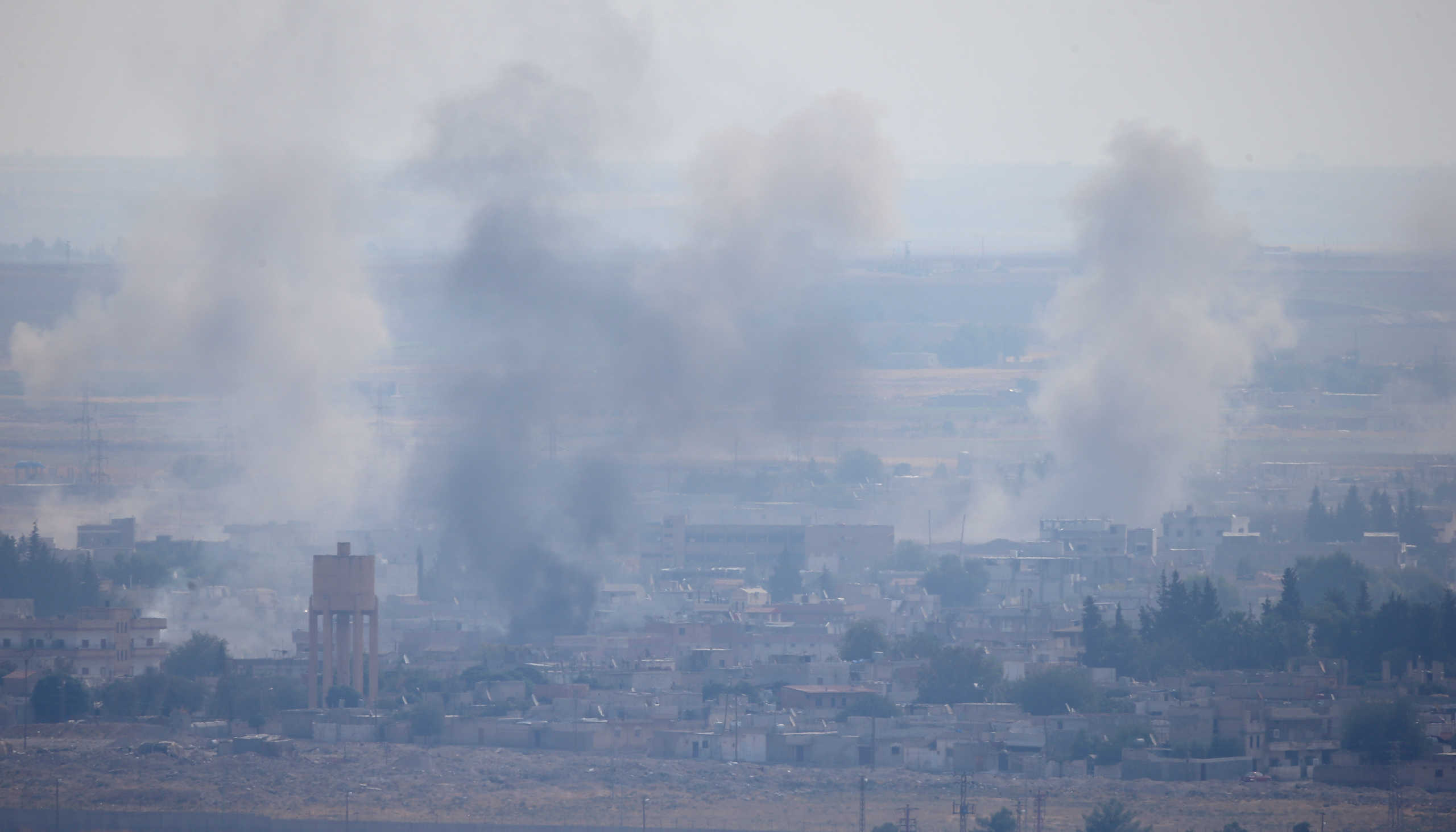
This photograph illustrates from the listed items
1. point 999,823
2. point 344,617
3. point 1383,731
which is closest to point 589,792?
point 999,823

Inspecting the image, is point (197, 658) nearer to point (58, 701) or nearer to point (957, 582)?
point (58, 701)

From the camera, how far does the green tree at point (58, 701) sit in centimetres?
4919

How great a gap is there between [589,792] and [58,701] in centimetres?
997

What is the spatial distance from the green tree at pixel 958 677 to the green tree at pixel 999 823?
35.1ft

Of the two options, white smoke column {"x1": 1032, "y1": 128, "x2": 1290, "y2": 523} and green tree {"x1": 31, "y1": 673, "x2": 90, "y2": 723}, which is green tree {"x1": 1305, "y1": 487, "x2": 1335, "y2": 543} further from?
green tree {"x1": 31, "y1": 673, "x2": 90, "y2": 723}

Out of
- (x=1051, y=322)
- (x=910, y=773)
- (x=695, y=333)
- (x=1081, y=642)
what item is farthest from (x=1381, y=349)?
(x=910, y=773)

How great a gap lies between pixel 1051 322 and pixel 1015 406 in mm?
3150

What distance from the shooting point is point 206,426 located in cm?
9806

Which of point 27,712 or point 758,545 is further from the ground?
point 758,545

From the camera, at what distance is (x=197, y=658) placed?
53.8 meters

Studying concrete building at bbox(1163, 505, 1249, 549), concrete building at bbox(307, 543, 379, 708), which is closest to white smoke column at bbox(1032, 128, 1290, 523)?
concrete building at bbox(1163, 505, 1249, 549)

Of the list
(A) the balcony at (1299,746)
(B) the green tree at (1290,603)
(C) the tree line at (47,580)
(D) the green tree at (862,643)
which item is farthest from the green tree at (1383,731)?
(C) the tree line at (47,580)

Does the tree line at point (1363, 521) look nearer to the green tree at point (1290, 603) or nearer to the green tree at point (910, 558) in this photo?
the green tree at point (910, 558)

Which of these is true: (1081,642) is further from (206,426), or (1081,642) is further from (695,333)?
(206,426)
